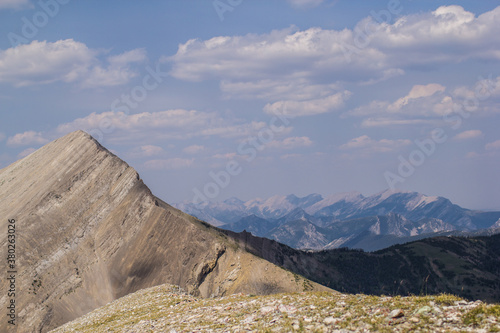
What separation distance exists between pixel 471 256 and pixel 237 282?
133 m

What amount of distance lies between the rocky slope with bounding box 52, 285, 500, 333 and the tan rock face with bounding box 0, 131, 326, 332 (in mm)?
49844

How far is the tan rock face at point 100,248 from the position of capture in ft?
261

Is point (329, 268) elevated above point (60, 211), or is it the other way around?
point (60, 211)

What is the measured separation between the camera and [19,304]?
76.8 metres

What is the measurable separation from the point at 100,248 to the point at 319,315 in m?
75.0

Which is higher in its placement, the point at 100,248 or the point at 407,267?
the point at 100,248

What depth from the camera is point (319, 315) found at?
21.3 meters

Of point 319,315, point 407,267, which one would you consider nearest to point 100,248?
point 319,315

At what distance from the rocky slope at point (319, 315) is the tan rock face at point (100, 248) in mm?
49844

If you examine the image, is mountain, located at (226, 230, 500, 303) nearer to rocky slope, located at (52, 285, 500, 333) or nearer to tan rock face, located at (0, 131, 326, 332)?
tan rock face, located at (0, 131, 326, 332)

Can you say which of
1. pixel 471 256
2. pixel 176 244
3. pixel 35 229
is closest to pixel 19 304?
pixel 35 229

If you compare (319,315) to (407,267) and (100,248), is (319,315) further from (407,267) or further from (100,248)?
(407,267)

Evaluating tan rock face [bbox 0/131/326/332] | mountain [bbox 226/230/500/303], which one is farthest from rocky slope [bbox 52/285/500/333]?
mountain [bbox 226/230/500/303]

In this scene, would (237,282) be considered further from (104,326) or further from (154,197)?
(104,326)
